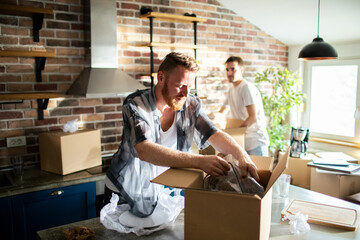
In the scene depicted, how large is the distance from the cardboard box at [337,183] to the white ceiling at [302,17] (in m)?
1.56

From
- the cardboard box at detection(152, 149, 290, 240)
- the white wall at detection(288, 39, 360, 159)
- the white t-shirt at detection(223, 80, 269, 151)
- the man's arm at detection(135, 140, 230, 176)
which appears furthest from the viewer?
the white wall at detection(288, 39, 360, 159)

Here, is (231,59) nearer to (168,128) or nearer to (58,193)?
(168,128)

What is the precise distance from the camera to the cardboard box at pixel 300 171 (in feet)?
12.2

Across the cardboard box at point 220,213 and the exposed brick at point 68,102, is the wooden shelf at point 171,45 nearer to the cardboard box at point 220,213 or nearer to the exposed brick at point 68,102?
the exposed brick at point 68,102

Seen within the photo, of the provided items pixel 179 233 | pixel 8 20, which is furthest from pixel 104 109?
pixel 179 233

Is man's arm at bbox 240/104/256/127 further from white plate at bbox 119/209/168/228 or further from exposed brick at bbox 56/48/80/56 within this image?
white plate at bbox 119/209/168/228

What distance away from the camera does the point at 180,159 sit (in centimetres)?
138

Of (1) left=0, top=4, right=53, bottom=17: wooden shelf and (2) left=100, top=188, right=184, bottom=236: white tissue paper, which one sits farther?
(1) left=0, top=4, right=53, bottom=17: wooden shelf

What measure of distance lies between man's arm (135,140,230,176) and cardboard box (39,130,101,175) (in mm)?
1304

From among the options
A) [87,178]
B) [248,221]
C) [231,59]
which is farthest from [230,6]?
[248,221]

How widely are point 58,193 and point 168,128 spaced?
1173mm

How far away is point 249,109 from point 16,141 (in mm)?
2086

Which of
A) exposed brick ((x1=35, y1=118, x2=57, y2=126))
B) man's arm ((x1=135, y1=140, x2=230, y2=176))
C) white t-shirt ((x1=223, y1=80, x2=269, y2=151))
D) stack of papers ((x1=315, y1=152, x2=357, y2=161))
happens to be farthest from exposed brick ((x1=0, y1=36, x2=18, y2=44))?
stack of papers ((x1=315, y1=152, x2=357, y2=161))

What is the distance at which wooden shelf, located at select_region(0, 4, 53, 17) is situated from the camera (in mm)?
2470
